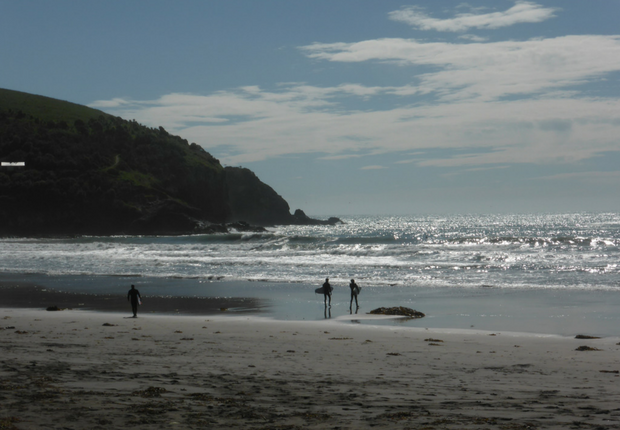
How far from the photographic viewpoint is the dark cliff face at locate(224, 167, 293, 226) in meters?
133

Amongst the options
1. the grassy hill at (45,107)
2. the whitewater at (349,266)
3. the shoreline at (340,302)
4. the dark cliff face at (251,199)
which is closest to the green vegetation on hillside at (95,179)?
the grassy hill at (45,107)

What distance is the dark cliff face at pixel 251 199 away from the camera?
438ft

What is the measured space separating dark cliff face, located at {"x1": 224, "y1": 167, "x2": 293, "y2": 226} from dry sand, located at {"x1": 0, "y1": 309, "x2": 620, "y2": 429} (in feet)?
393

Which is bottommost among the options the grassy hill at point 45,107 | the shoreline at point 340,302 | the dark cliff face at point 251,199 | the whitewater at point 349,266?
the shoreline at point 340,302

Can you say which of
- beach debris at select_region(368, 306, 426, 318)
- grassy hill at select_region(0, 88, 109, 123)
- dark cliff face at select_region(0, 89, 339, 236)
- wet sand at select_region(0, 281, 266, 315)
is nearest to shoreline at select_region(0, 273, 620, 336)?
wet sand at select_region(0, 281, 266, 315)

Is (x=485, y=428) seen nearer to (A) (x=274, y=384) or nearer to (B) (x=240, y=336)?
(A) (x=274, y=384)

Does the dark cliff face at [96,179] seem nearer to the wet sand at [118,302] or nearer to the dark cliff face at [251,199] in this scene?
the dark cliff face at [251,199]

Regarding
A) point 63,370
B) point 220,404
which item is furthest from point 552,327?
point 63,370

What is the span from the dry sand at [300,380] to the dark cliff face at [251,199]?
120 metres

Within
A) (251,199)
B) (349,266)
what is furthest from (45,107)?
(349,266)

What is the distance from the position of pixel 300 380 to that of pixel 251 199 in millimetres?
127742

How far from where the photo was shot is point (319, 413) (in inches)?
240

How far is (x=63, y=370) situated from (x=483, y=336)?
10.2 metres

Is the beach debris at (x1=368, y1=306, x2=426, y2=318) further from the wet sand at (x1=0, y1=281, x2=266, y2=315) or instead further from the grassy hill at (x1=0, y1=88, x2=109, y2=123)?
the grassy hill at (x1=0, y1=88, x2=109, y2=123)
